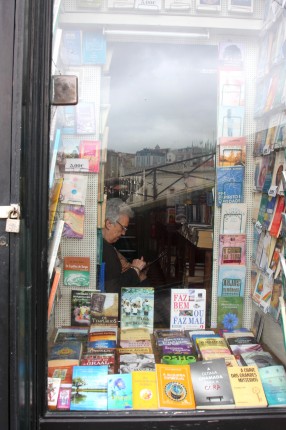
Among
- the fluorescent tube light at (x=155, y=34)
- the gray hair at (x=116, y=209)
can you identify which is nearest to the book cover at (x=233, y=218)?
the gray hair at (x=116, y=209)

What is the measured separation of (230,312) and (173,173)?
36.0 inches

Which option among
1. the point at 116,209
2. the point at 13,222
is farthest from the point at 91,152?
the point at 13,222

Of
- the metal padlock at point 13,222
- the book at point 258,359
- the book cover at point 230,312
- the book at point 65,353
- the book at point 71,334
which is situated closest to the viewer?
the metal padlock at point 13,222

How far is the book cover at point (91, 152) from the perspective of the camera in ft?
7.82

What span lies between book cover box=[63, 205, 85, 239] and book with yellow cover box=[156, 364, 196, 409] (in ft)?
3.03

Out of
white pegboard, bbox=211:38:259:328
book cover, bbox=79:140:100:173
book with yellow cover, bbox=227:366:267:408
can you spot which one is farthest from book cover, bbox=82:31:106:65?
book with yellow cover, bbox=227:366:267:408

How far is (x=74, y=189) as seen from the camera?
2379mm

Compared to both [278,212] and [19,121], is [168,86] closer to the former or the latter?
[278,212]

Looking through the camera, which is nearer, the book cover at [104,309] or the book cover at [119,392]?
the book cover at [119,392]

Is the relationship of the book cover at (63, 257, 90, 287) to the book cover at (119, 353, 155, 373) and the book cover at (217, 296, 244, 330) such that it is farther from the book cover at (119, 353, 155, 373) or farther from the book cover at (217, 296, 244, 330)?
the book cover at (217, 296, 244, 330)

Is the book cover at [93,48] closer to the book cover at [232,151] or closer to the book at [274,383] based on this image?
the book cover at [232,151]

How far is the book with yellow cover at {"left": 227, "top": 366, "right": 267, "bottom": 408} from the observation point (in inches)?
66.7

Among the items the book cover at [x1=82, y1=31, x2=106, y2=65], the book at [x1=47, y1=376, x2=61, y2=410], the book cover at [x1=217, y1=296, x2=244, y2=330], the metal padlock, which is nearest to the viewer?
the metal padlock

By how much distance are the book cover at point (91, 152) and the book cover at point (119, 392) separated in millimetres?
1164
